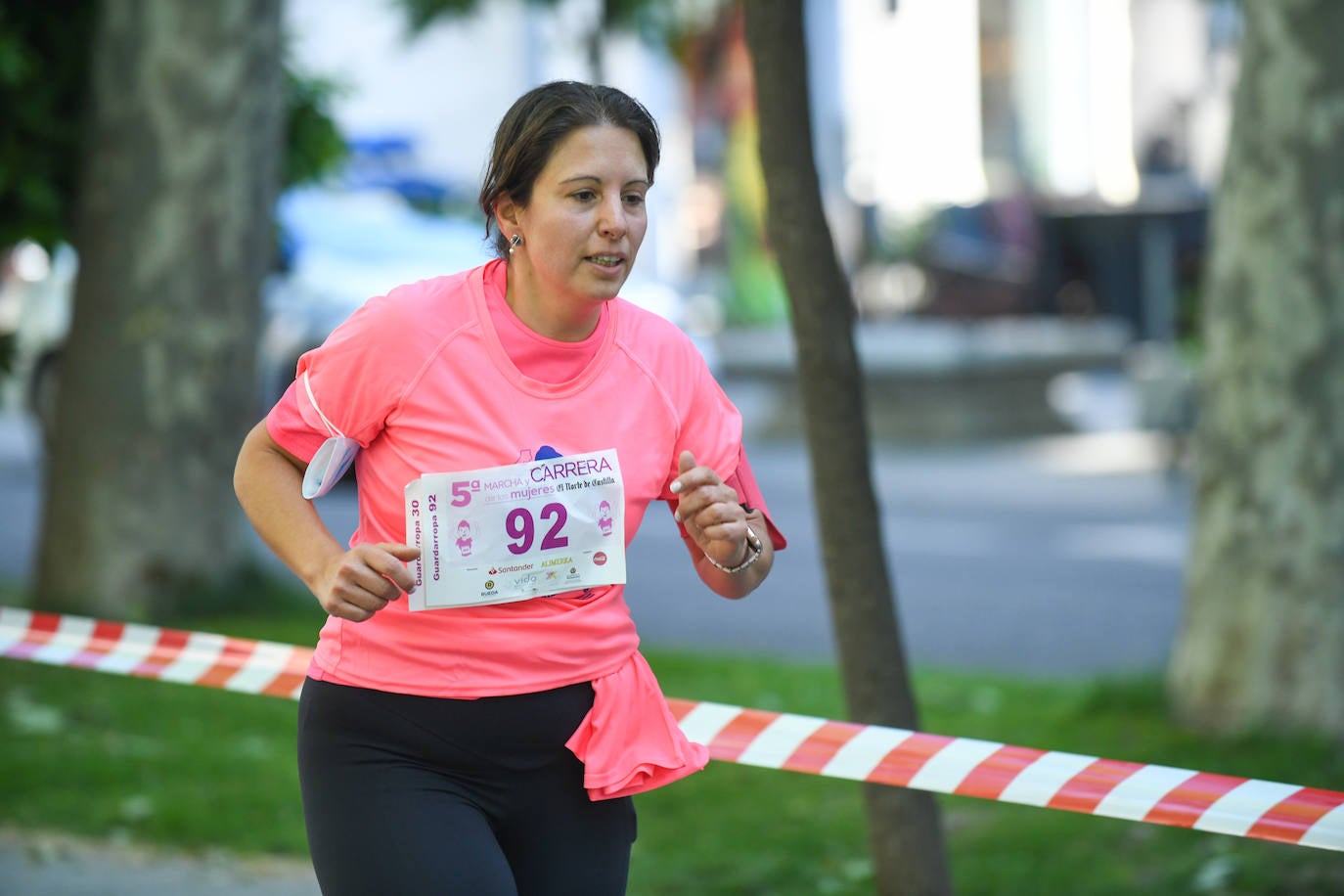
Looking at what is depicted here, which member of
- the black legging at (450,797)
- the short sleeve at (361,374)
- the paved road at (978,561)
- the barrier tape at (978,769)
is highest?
the short sleeve at (361,374)

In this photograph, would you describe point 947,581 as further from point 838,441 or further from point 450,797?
point 450,797

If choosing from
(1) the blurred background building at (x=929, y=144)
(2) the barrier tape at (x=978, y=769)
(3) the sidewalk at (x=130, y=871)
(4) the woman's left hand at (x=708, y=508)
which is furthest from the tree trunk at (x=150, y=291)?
(1) the blurred background building at (x=929, y=144)

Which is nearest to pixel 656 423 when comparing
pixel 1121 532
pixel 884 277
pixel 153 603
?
pixel 153 603

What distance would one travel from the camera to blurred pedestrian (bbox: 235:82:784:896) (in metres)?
2.62

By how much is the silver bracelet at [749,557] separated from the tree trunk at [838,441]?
4.44 ft

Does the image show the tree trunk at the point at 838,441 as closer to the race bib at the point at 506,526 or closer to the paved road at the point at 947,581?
the race bib at the point at 506,526

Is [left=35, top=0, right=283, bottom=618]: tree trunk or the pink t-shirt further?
[left=35, top=0, right=283, bottom=618]: tree trunk

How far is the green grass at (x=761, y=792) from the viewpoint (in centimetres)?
466

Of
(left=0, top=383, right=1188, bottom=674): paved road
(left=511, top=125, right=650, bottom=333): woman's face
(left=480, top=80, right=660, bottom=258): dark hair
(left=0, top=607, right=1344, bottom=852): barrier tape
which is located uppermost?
(left=480, top=80, right=660, bottom=258): dark hair

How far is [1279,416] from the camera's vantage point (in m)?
5.52

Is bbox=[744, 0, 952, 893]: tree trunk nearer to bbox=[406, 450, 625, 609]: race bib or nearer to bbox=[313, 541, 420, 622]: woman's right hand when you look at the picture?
bbox=[406, 450, 625, 609]: race bib

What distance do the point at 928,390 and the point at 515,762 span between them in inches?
589

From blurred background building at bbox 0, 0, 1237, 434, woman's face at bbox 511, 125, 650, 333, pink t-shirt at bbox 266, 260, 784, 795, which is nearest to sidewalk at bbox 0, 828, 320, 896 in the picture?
pink t-shirt at bbox 266, 260, 784, 795

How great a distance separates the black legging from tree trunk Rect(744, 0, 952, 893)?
148cm
